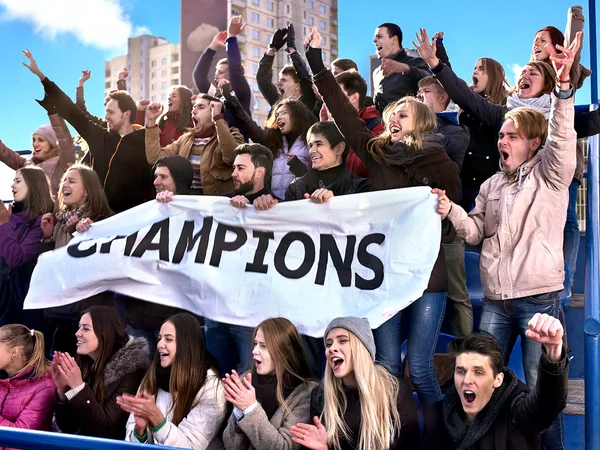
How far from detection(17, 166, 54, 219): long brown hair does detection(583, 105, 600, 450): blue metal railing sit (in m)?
3.90

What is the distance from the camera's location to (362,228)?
4777mm

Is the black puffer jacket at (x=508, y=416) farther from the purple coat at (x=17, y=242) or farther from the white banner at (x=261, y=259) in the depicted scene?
the purple coat at (x=17, y=242)

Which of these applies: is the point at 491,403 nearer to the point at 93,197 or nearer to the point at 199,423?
the point at 199,423

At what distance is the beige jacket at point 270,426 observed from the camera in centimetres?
379

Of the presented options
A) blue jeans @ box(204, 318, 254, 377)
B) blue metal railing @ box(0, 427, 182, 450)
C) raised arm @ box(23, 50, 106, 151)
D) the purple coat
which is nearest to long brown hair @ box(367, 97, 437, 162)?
blue jeans @ box(204, 318, 254, 377)

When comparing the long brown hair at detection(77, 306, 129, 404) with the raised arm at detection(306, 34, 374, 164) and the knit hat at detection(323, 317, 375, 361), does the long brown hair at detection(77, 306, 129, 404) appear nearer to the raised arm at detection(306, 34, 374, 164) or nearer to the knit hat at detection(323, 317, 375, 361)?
the knit hat at detection(323, 317, 375, 361)

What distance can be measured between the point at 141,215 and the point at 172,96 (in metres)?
1.74

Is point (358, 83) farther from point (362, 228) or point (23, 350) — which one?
point (23, 350)

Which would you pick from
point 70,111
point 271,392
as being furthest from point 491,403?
point 70,111

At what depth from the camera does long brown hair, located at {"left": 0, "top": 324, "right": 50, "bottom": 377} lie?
481 centimetres

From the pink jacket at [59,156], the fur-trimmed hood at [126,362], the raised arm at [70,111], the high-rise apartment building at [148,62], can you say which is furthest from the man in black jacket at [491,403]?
the high-rise apartment building at [148,62]

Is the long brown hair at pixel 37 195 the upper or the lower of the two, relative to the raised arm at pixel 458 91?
lower

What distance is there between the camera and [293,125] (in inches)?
230

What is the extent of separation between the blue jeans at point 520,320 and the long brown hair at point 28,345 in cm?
265
